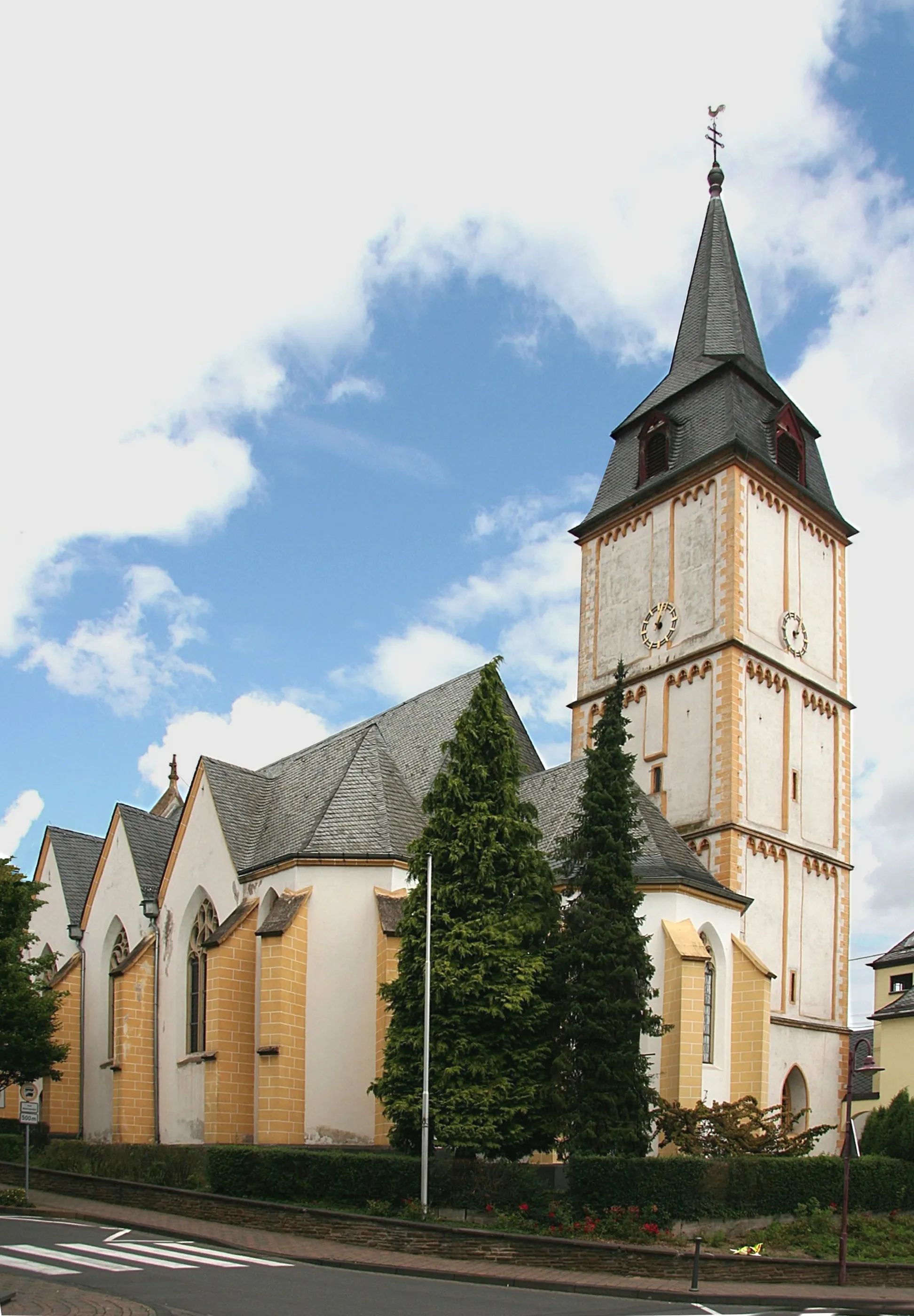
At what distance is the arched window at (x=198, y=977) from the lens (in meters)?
31.7

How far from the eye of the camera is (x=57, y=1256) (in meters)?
18.0

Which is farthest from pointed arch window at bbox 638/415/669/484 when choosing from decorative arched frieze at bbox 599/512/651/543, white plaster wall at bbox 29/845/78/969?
white plaster wall at bbox 29/845/78/969

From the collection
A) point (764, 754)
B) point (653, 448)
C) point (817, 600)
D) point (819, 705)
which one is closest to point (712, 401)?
point (653, 448)

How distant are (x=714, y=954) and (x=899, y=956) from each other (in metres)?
23.4

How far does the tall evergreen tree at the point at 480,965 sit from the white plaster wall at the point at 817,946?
12.2 m

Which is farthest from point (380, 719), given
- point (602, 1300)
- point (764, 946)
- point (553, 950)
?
point (602, 1300)

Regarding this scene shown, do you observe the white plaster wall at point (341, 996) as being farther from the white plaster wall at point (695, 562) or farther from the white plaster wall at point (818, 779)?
the white plaster wall at point (818, 779)

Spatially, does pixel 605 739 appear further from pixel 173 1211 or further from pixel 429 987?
pixel 173 1211

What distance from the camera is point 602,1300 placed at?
54.9ft

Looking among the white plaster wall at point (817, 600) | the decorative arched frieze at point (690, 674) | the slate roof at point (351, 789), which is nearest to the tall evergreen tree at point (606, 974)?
the slate roof at point (351, 789)

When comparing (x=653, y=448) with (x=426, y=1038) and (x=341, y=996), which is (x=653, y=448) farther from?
(x=426, y=1038)

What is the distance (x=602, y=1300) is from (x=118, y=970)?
767 inches

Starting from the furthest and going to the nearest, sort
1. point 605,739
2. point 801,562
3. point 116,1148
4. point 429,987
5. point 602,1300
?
point 801,562
point 116,1148
point 605,739
point 429,987
point 602,1300

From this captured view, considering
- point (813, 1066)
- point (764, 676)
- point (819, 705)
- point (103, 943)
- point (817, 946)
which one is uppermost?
point (764, 676)
